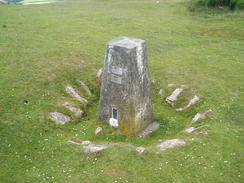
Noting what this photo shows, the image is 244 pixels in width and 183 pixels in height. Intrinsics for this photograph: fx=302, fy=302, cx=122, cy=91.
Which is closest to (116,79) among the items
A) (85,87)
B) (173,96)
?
(85,87)

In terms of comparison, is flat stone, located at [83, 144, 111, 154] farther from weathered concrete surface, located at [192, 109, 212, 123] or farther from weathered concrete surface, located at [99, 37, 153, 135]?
weathered concrete surface, located at [192, 109, 212, 123]

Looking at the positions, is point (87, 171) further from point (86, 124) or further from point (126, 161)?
point (86, 124)

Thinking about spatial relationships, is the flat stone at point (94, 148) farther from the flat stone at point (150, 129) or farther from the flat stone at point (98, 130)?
the flat stone at point (150, 129)

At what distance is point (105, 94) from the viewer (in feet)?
60.3

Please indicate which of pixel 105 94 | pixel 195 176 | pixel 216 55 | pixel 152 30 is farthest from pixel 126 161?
pixel 152 30

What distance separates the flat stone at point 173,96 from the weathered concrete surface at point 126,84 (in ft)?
10.7

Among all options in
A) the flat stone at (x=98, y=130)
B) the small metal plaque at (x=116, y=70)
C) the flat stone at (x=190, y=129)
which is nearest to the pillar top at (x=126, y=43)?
the small metal plaque at (x=116, y=70)

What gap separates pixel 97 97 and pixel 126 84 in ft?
18.7

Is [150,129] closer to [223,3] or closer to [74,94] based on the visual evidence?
[74,94]

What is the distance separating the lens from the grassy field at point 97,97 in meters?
14.6

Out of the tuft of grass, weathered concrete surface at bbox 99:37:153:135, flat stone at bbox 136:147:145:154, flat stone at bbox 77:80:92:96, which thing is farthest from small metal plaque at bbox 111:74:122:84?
the tuft of grass

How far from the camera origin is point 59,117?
62.1ft

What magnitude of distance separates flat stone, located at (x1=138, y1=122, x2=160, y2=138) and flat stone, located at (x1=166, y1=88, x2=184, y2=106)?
263 centimetres

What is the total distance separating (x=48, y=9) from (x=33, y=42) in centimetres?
1887
